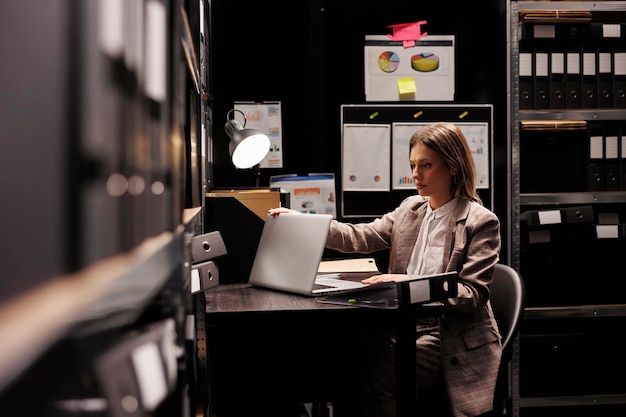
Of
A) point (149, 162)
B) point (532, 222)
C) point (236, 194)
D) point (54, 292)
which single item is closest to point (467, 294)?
point (236, 194)

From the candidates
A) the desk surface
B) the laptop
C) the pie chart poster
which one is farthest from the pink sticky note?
the desk surface

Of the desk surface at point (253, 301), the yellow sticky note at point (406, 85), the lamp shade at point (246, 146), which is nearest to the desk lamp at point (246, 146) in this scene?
the lamp shade at point (246, 146)

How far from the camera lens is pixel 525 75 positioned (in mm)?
3107

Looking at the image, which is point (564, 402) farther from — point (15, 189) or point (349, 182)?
point (15, 189)

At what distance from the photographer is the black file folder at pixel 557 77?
3.09 metres

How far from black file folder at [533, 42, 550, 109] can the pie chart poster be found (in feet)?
1.29

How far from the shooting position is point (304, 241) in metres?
1.89

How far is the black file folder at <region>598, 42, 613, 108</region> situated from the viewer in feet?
10.2

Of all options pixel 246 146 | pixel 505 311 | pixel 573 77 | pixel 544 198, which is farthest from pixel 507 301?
pixel 573 77

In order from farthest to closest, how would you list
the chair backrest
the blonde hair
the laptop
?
the blonde hair, the chair backrest, the laptop

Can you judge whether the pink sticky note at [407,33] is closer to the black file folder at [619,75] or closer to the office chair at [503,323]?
the black file folder at [619,75]

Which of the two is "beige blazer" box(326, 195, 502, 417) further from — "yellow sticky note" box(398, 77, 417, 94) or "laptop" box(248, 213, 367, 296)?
"yellow sticky note" box(398, 77, 417, 94)

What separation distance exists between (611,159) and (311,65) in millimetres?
1476

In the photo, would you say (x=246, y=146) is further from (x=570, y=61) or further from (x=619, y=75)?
(x=619, y=75)
